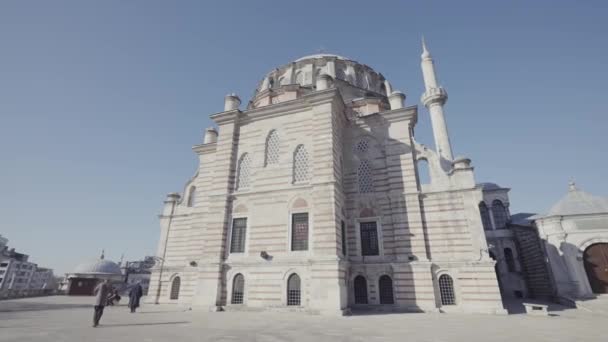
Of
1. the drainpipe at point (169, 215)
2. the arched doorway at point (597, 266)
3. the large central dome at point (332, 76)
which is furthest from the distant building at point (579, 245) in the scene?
the drainpipe at point (169, 215)

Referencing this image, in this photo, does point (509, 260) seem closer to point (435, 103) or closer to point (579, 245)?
point (579, 245)

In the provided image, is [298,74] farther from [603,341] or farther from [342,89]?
[603,341]

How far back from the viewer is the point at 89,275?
32.6 meters

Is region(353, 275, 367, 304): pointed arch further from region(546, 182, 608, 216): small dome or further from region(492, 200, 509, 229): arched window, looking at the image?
region(492, 200, 509, 229): arched window

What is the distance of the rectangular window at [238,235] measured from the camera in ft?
54.2

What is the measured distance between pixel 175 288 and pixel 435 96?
26122mm

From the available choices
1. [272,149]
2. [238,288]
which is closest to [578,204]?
[272,149]

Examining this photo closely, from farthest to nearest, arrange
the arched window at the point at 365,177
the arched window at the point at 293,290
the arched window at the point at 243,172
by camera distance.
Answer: the arched window at the point at 243,172, the arched window at the point at 365,177, the arched window at the point at 293,290

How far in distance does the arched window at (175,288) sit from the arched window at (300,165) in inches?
458

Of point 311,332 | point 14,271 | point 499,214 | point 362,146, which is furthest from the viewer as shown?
point 14,271

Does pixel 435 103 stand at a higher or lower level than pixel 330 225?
higher

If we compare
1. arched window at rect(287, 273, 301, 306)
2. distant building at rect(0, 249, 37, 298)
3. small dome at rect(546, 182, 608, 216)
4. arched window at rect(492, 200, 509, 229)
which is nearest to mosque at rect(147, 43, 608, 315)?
arched window at rect(287, 273, 301, 306)

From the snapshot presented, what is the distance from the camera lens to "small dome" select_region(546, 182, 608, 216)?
57.5 ft

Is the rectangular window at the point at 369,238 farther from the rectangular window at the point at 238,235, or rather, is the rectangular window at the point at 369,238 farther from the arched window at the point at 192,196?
the arched window at the point at 192,196
